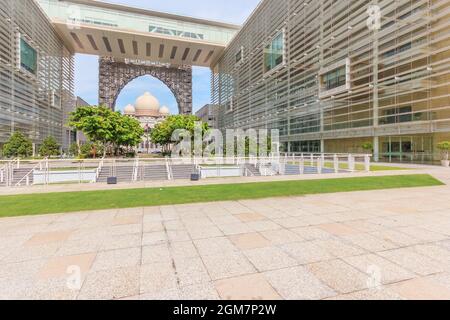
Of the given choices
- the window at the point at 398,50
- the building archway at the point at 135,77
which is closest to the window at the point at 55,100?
the building archway at the point at 135,77

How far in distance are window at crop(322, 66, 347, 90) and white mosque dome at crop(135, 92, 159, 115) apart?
76.7 m

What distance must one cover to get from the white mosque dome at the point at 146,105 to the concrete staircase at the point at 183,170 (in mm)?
87227

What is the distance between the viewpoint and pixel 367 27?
38656 millimetres

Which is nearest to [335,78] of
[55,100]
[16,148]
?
[16,148]

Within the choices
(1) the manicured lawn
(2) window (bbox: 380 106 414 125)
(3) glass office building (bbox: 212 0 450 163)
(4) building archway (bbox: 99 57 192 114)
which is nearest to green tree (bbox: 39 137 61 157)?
(4) building archway (bbox: 99 57 192 114)

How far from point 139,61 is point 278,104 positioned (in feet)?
215

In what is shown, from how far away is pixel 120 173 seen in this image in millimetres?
22109

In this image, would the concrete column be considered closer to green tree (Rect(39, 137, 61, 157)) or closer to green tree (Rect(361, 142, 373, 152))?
green tree (Rect(361, 142, 373, 152))

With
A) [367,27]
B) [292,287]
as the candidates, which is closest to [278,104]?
[367,27]

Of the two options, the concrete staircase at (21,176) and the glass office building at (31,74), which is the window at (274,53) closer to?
the concrete staircase at (21,176)

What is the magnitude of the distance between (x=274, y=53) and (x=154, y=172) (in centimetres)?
5101

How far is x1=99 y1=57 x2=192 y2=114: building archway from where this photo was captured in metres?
94.1

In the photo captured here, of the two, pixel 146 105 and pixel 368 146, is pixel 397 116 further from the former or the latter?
pixel 146 105
